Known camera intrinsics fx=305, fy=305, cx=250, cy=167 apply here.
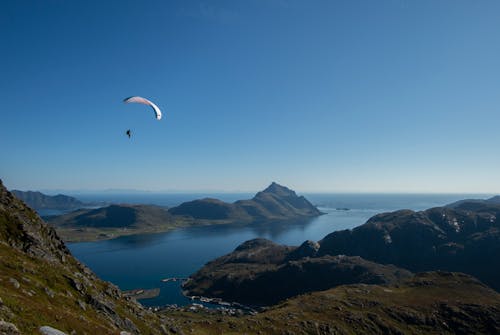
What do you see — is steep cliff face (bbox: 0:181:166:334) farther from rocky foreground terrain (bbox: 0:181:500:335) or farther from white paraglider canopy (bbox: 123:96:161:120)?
white paraglider canopy (bbox: 123:96:161:120)

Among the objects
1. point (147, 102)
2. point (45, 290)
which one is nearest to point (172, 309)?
point (147, 102)

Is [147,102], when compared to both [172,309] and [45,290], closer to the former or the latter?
[45,290]

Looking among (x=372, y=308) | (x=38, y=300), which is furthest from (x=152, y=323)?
(x=372, y=308)

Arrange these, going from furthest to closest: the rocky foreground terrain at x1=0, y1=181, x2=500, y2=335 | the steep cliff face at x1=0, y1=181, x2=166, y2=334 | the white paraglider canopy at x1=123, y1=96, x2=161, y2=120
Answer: the white paraglider canopy at x1=123, y1=96, x2=161, y2=120 → the rocky foreground terrain at x1=0, y1=181, x2=500, y2=335 → the steep cliff face at x1=0, y1=181, x2=166, y2=334

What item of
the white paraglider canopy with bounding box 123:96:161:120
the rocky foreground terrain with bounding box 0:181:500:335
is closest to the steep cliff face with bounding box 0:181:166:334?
the rocky foreground terrain with bounding box 0:181:500:335

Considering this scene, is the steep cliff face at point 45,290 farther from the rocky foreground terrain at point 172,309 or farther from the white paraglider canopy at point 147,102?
the white paraglider canopy at point 147,102

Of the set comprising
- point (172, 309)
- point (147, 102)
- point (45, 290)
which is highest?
point (147, 102)

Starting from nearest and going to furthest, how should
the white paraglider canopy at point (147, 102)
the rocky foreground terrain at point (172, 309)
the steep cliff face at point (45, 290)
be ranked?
the steep cliff face at point (45, 290) → the rocky foreground terrain at point (172, 309) → the white paraglider canopy at point (147, 102)

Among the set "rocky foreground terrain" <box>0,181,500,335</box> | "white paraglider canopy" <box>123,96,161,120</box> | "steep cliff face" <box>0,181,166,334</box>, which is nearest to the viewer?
"steep cliff face" <box>0,181,166,334</box>

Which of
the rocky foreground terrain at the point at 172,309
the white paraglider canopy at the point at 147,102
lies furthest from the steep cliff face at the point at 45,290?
the white paraglider canopy at the point at 147,102

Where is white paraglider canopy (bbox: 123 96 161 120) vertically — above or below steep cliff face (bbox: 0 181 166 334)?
above
